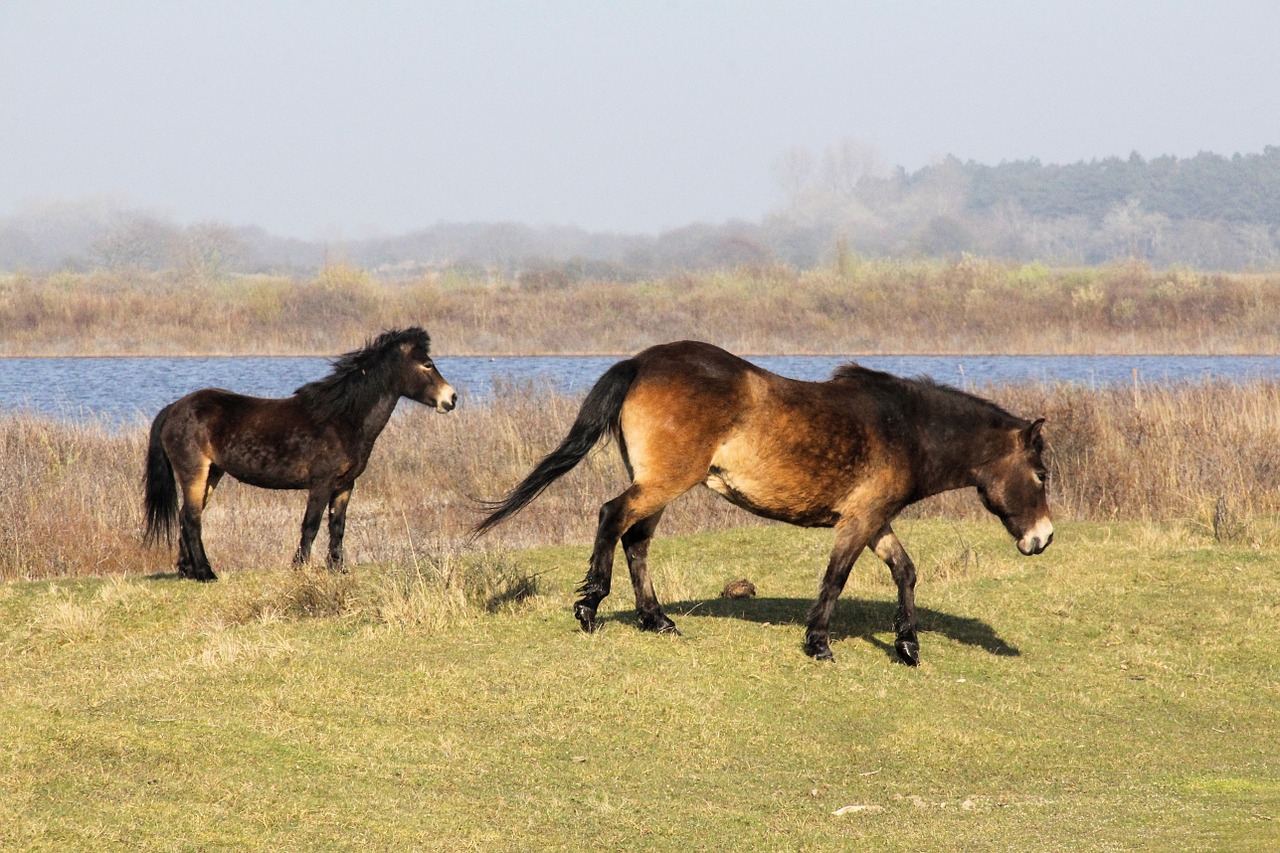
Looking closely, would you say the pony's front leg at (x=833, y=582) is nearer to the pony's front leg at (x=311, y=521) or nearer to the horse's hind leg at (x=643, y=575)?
the horse's hind leg at (x=643, y=575)

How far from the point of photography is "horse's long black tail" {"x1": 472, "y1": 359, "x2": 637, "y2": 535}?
321 inches

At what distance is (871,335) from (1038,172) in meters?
115

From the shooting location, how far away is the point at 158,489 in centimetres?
1200

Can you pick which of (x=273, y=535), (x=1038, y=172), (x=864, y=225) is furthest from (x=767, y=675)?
(x=1038, y=172)

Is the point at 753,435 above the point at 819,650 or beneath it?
above

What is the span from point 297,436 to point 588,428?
4.30 metres

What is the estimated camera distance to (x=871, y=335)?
44.8m

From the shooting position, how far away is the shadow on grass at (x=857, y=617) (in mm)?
9453

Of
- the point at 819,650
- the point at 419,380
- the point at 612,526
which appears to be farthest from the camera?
the point at 419,380

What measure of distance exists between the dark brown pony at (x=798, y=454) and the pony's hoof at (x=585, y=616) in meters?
0.01

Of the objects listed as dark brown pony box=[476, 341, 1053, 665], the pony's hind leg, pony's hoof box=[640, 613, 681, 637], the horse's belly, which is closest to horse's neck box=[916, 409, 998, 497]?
dark brown pony box=[476, 341, 1053, 665]

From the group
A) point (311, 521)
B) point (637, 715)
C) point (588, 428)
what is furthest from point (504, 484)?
point (637, 715)

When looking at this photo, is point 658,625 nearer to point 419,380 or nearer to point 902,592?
point 902,592

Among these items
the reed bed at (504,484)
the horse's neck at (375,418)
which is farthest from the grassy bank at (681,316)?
the horse's neck at (375,418)
